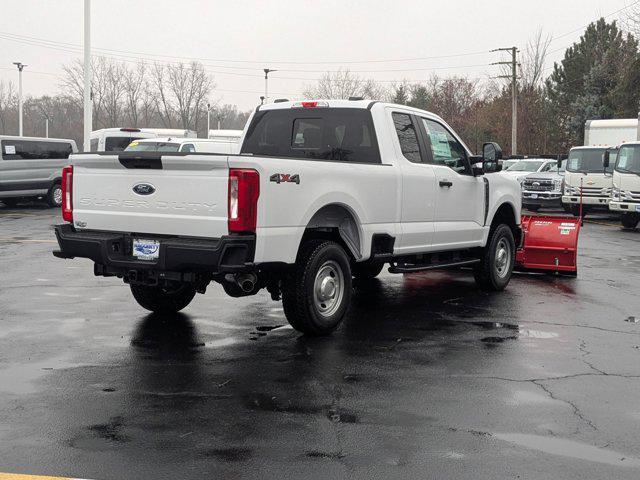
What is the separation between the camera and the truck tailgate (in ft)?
21.5

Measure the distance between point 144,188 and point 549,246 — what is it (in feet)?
23.6

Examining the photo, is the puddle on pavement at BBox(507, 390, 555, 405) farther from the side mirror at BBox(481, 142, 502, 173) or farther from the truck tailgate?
the side mirror at BBox(481, 142, 502, 173)

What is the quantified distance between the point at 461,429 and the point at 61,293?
21.4ft

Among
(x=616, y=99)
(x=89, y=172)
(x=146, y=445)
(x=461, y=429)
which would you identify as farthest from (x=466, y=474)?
(x=616, y=99)

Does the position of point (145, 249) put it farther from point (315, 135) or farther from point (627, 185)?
point (627, 185)

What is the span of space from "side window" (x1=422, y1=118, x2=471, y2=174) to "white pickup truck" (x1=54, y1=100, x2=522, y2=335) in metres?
0.02

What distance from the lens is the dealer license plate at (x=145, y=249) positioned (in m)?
6.79

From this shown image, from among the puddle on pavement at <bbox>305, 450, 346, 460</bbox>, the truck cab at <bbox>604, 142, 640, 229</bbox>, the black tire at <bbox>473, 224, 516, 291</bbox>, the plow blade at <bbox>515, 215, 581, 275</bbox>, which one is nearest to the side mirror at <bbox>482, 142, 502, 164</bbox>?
the black tire at <bbox>473, 224, 516, 291</bbox>

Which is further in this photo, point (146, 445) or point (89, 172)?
point (89, 172)

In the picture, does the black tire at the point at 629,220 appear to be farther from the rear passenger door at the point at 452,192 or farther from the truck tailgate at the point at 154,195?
the truck tailgate at the point at 154,195

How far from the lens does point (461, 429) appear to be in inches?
194

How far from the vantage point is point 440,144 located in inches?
372

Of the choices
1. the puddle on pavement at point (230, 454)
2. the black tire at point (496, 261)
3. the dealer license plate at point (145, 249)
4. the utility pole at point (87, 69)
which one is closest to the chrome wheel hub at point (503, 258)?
the black tire at point (496, 261)

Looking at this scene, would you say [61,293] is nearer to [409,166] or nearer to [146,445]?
[409,166]
